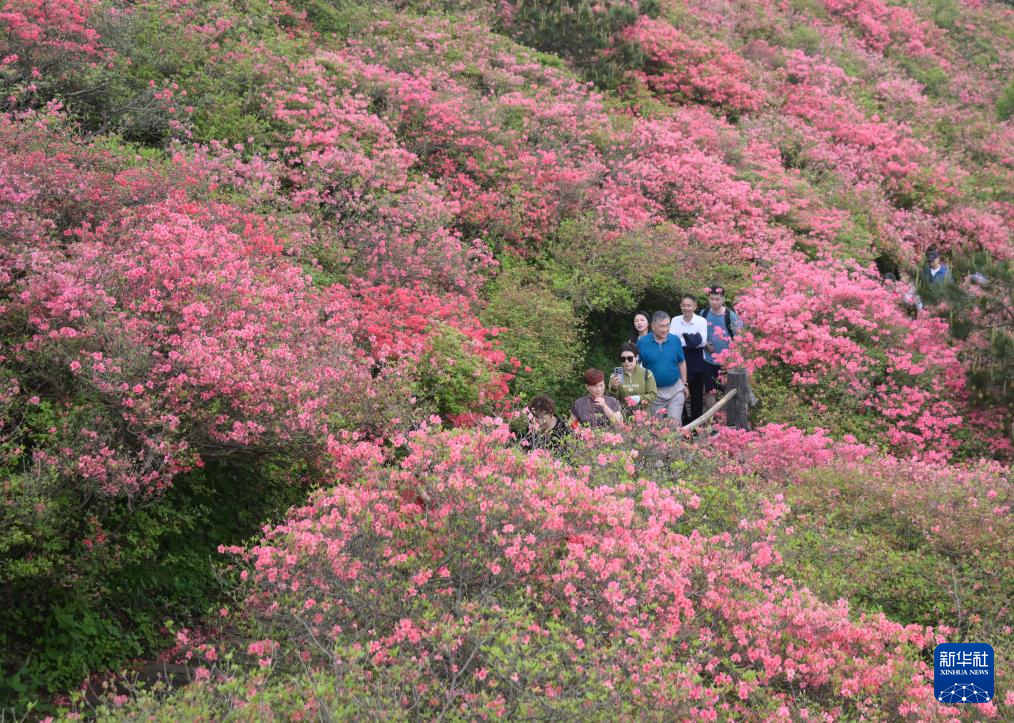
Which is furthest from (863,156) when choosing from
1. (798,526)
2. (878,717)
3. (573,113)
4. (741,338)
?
(878,717)

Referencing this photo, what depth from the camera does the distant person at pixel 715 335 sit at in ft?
40.5

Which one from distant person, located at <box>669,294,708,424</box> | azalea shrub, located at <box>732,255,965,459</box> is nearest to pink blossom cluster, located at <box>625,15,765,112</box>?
azalea shrub, located at <box>732,255,965,459</box>

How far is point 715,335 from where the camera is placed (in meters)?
12.7

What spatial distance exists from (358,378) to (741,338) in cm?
606

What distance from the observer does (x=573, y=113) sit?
1862 cm

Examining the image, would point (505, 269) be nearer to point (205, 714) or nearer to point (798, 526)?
point (798, 526)

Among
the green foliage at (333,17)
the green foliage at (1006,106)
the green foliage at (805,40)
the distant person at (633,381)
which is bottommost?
the distant person at (633,381)

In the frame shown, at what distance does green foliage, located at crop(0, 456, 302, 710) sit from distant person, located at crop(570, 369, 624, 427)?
9.09 feet

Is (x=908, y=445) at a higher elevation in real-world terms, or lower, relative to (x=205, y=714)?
lower

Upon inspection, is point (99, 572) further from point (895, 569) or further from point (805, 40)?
point (805, 40)

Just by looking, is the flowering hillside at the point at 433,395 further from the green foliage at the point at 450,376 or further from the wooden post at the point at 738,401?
the wooden post at the point at 738,401

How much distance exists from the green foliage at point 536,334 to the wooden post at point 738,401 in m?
2.39

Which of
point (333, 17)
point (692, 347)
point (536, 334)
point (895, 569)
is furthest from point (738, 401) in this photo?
point (333, 17)

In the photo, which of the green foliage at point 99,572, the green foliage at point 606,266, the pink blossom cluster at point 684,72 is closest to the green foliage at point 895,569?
the green foliage at point 99,572
